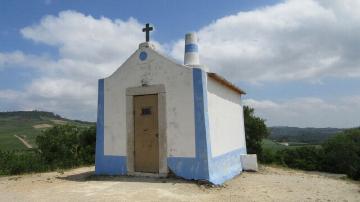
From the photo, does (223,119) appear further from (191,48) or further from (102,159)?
(102,159)

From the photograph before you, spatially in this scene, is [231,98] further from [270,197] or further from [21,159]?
[21,159]

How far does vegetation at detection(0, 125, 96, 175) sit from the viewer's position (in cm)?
1191

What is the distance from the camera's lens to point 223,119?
31.7 ft

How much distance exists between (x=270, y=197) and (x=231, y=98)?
15.8 feet

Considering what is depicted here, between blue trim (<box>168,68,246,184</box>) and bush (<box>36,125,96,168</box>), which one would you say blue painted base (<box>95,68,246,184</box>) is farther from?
bush (<box>36,125,96,168</box>)

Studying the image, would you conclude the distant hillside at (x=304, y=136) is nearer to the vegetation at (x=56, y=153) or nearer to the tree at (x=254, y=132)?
the tree at (x=254, y=132)

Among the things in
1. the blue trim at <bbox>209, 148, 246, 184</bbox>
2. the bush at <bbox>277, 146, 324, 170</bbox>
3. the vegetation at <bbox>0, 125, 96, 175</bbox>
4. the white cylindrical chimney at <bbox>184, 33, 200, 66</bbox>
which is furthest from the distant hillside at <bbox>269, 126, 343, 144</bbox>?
the white cylindrical chimney at <bbox>184, 33, 200, 66</bbox>

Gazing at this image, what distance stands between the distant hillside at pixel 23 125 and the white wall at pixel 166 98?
2573 cm

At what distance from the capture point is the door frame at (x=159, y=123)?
8312 millimetres

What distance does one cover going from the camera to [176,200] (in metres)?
6.08

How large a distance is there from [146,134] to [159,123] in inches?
19.8

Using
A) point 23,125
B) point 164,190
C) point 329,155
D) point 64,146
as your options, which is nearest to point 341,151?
point 329,155

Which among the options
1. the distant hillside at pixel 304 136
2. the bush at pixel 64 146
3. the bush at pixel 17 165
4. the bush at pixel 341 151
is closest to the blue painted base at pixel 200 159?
the bush at pixel 17 165

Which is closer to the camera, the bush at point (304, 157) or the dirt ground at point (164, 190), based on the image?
the dirt ground at point (164, 190)
